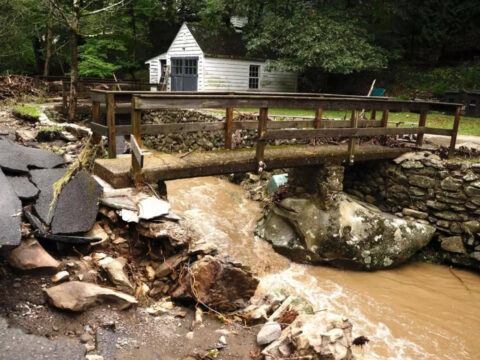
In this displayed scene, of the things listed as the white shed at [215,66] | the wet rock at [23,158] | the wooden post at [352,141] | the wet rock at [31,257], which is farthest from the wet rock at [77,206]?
the white shed at [215,66]

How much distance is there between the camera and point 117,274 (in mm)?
4004

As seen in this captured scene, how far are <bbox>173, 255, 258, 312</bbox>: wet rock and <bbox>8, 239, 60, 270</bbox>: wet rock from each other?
1.28m

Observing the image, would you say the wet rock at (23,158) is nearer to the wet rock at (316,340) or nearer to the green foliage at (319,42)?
the wet rock at (316,340)

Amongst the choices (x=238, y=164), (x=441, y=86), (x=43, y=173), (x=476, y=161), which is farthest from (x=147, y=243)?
(x=441, y=86)

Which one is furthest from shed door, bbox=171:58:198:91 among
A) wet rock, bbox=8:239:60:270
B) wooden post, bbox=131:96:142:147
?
wet rock, bbox=8:239:60:270

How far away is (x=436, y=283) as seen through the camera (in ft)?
22.8

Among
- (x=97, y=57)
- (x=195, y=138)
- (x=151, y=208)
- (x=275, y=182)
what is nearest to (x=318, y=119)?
(x=275, y=182)

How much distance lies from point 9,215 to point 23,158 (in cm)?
187

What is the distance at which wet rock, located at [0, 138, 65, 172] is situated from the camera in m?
5.05

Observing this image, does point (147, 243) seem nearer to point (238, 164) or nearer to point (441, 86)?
point (238, 164)

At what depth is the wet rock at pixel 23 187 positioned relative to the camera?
→ 450 cm

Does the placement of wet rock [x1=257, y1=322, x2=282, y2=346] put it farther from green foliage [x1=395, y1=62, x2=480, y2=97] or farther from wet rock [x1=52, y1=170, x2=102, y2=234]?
green foliage [x1=395, y1=62, x2=480, y2=97]

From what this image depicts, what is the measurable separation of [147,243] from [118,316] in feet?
3.51

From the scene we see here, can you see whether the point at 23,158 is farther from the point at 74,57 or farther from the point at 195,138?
the point at 195,138
